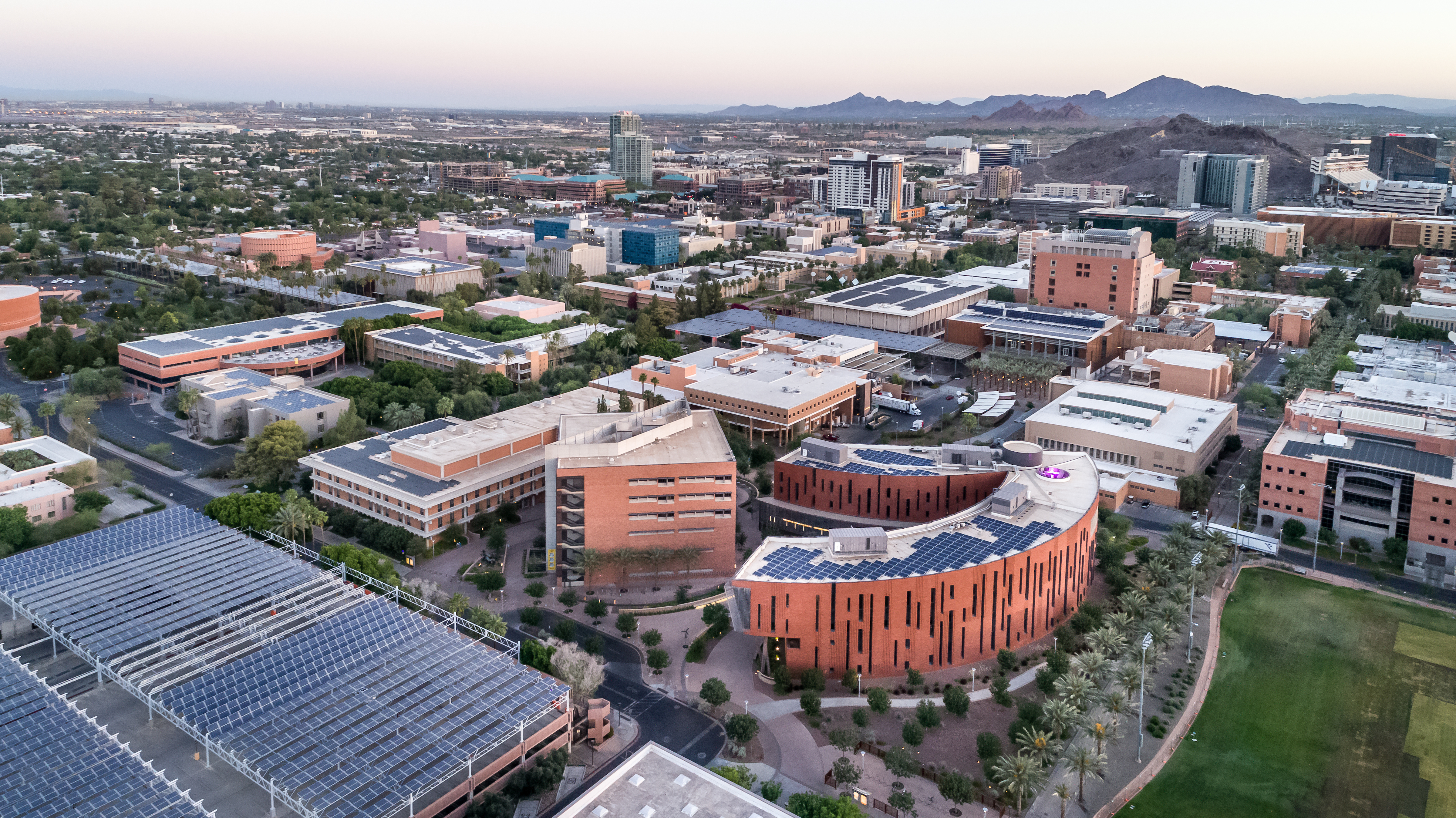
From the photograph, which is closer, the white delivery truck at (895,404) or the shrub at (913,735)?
the shrub at (913,735)

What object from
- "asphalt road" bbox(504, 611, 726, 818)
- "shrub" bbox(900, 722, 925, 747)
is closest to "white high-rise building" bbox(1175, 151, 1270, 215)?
"shrub" bbox(900, 722, 925, 747)

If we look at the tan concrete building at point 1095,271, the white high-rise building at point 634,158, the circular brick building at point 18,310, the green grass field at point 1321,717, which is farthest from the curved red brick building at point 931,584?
the white high-rise building at point 634,158

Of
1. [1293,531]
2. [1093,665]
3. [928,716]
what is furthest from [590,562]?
[1293,531]

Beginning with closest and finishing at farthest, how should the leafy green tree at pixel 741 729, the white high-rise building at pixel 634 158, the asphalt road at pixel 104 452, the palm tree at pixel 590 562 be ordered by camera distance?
1. the leafy green tree at pixel 741 729
2. the palm tree at pixel 590 562
3. the asphalt road at pixel 104 452
4. the white high-rise building at pixel 634 158

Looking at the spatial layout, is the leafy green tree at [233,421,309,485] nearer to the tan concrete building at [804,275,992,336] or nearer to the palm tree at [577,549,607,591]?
the palm tree at [577,549,607,591]

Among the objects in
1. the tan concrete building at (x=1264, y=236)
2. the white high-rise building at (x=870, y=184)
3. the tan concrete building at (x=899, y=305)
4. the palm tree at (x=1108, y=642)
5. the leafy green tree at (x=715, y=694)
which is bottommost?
the leafy green tree at (x=715, y=694)

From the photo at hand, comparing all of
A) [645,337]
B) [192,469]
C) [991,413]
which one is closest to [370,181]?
[645,337]

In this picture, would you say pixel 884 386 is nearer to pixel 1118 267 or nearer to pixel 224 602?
pixel 1118 267

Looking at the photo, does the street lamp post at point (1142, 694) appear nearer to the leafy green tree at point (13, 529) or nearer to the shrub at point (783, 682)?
the shrub at point (783, 682)
